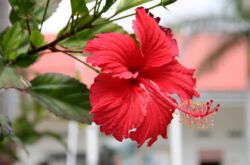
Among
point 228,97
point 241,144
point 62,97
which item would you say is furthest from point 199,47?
point 62,97

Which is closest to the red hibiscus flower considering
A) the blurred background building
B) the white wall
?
the blurred background building

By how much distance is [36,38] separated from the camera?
1.89 feet

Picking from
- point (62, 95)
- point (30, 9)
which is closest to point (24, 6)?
point (30, 9)

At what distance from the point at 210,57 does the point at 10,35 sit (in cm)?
876

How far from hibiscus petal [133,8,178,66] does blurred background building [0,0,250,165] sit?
5.73 metres

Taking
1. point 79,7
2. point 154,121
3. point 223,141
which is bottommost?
point 154,121

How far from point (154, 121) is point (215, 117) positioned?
20.3 feet

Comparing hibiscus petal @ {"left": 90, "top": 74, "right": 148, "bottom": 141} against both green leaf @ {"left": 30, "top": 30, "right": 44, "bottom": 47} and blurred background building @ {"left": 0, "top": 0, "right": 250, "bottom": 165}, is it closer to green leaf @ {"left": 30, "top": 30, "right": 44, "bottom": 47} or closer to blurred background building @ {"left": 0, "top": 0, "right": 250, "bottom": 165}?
green leaf @ {"left": 30, "top": 30, "right": 44, "bottom": 47}

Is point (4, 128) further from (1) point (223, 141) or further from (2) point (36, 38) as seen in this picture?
(1) point (223, 141)

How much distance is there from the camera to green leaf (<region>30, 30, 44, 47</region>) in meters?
0.57

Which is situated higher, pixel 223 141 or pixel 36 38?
pixel 223 141

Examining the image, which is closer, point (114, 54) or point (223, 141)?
point (114, 54)

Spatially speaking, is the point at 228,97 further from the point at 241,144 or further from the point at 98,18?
the point at 98,18

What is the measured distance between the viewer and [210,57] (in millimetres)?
9250
